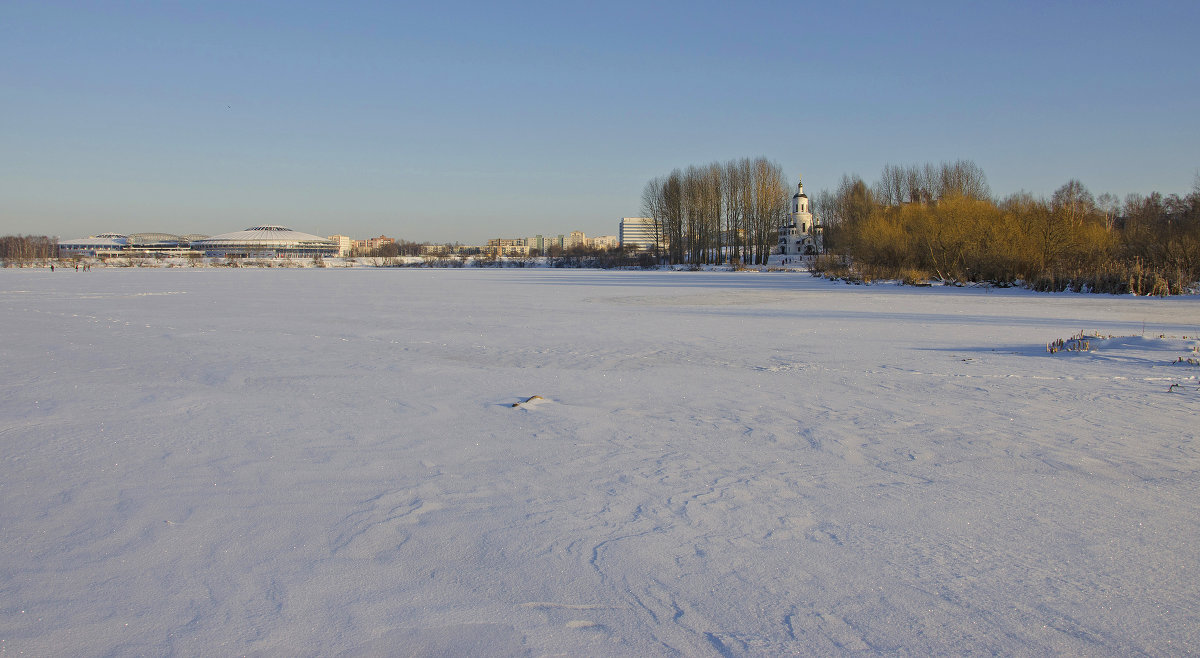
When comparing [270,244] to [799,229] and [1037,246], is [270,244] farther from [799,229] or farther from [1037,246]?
[1037,246]

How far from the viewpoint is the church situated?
87062 millimetres

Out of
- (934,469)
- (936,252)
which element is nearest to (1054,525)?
(934,469)

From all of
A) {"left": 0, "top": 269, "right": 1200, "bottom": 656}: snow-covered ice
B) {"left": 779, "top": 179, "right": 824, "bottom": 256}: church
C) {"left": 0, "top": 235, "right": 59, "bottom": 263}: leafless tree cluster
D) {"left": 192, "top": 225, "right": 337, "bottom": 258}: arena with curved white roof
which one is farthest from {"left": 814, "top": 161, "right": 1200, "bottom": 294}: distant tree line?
{"left": 192, "top": 225, "right": 337, "bottom": 258}: arena with curved white roof

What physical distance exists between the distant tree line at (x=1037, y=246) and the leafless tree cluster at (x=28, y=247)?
9586 centimetres

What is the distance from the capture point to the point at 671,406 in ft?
17.8

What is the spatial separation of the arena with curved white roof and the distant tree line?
107m

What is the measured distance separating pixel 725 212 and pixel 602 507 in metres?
59.6

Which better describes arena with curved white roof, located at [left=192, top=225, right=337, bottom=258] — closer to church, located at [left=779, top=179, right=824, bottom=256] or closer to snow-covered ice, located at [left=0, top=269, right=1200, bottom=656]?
church, located at [left=779, top=179, right=824, bottom=256]

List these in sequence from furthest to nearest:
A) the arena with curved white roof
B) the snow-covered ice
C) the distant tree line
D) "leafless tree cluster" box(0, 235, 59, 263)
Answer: the arena with curved white roof
"leafless tree cluster" box(0, 235, 59, 263)
the distant tree line
the snow-covered ice

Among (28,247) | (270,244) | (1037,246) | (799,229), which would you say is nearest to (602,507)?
(1037,246)

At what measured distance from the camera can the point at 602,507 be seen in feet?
10.7

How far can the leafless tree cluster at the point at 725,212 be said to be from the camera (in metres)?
A: 58.7

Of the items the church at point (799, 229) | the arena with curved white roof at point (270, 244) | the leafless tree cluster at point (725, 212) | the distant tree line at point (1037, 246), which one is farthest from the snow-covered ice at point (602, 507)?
the arena with curved white roof at point (270, 244)

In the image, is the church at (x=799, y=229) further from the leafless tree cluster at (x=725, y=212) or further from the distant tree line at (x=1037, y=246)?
the distant tree line at (x=1037, y=246)
